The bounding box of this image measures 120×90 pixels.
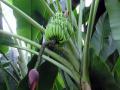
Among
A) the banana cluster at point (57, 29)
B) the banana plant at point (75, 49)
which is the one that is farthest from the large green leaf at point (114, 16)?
the banana cluster at point (57, 29)

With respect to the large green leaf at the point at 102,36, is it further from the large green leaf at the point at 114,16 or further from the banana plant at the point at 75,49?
the large green leaf at the point at 114,16

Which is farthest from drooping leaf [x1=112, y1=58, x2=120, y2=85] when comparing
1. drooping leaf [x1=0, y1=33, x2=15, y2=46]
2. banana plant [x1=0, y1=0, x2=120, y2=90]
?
drooping leaf [x1=0, y1=33, x2=15, y2=46]

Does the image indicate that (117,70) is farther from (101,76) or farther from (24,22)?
(24,22)

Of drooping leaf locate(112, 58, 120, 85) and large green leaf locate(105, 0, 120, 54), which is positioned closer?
large green leaf locate(105, 0, 120, 54)

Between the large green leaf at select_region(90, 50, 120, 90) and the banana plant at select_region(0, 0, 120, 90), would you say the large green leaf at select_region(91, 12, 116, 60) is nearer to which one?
the banana plant at select_region(0, 0, 120, 90)

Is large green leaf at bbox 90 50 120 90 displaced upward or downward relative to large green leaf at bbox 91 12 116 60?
downward

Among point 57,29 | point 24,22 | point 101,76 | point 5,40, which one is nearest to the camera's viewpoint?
point 57,29

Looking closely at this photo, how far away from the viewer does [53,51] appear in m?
1.01

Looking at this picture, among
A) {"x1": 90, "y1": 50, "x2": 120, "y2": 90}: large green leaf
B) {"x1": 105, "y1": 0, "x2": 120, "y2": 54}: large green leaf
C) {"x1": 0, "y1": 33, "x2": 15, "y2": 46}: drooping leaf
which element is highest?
{"x1": 105, "y1": 0, "x2": 120, "y2": 54}: large green leaf

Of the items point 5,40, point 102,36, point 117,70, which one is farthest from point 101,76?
point 5,40

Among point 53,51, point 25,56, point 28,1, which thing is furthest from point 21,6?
point 53,51

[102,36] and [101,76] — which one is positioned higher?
[102,36]

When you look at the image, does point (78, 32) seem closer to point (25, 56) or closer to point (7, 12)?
point (25, 56)

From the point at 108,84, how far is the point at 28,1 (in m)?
0.55
